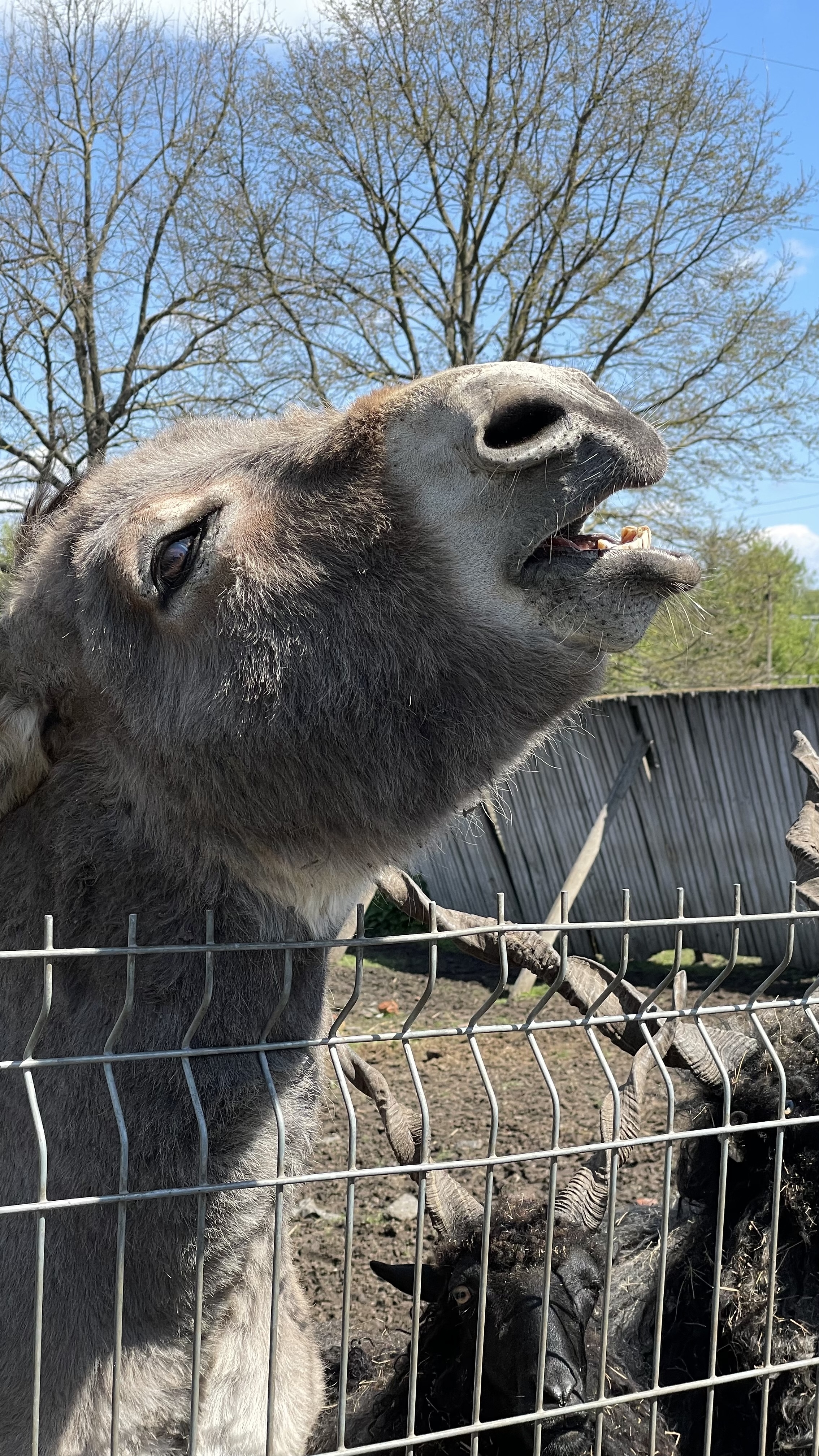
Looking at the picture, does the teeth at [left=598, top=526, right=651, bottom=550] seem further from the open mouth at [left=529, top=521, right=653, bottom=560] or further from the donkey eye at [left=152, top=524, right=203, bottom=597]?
the donkey eye at [left=152, top=524, right=203, bottom=597]

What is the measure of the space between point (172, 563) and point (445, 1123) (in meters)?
5.31

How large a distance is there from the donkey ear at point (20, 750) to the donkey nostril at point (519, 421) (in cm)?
116

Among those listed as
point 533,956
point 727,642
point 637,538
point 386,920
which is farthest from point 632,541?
point 727,642

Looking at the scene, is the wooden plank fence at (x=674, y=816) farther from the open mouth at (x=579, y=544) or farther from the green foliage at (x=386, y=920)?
the open mouth at (x=579, y=544)

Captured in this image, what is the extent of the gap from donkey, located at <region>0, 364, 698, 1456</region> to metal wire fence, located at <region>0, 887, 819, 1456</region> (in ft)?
0.14

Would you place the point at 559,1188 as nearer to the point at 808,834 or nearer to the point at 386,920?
the point at 808,834

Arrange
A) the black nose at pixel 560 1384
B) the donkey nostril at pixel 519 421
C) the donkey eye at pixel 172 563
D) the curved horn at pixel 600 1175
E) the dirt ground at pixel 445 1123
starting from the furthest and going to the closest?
1. the dirt ground at pixel 445 1123
2. the curved horn at pixel 600 1175
3. the black nose at pixel 560 1384
4. the donkey eye at pixel 172 563
5. the donkey nostril at pixel 519 421

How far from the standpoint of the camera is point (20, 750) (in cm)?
230

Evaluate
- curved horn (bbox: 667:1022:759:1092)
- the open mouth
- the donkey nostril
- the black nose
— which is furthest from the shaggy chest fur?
curved horn (bbox: 667:1022:759:1092)

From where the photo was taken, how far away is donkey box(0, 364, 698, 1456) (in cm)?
185

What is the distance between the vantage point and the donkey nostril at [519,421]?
5.82 ft

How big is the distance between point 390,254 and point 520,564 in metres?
15.6

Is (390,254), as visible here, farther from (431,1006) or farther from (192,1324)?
(192,1324)

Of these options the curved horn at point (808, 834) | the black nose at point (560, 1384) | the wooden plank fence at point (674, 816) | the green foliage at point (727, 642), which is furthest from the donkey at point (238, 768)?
the green foliage at point (727, 642)
